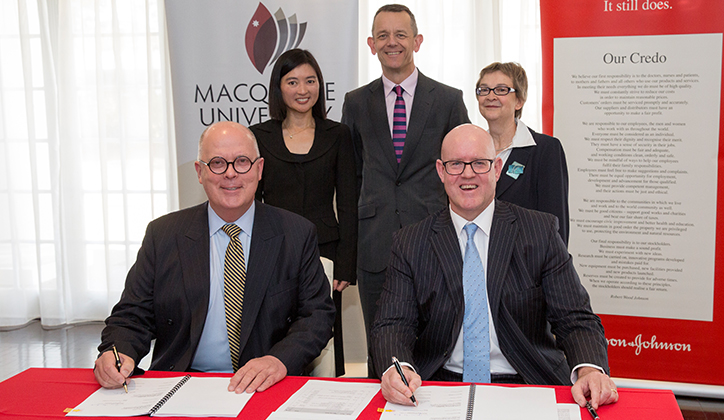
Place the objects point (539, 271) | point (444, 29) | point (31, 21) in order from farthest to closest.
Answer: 1. point (31, 21)
2. point (444, 29)
3. point (539, 271)

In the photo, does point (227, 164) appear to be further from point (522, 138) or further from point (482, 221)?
point (522, 138)

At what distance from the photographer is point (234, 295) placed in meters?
2.14

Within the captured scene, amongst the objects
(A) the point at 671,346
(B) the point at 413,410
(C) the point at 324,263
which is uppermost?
(C) the point at 324,263

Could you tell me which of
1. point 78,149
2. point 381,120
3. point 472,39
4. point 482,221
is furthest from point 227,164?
point 78,149

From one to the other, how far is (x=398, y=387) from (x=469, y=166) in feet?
2.78

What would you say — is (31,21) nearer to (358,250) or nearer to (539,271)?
(358,250)

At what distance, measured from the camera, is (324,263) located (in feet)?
7.99

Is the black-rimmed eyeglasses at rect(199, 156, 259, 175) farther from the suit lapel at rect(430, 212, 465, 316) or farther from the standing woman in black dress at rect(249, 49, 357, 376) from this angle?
the standing woman in black dress at rect(249, 49, 357, 376)

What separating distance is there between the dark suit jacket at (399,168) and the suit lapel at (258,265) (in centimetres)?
105

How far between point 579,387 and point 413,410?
1.41 ft

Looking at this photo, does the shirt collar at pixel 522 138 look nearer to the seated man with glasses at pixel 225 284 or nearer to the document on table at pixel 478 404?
the seated man with glasses at pixel 225 284

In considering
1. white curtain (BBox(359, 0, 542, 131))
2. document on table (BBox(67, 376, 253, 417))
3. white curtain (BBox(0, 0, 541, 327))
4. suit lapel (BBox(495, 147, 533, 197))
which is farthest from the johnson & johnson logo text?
white curtain (BBox(0, 0, 541, 327))

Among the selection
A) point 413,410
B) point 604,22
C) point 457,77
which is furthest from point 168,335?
point 457,77

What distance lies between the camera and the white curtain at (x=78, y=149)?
536 cm
